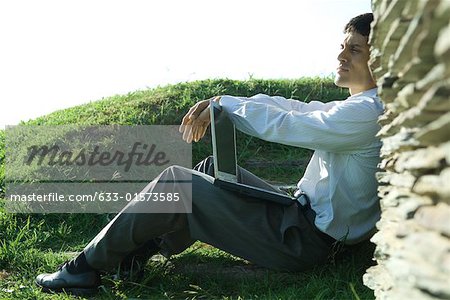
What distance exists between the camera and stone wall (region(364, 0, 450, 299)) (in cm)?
127

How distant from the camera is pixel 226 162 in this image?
3490 millimetres

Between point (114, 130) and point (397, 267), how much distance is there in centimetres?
501

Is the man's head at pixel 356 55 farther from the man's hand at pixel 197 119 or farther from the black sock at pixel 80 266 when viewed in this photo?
the black sock at pixel 80 266

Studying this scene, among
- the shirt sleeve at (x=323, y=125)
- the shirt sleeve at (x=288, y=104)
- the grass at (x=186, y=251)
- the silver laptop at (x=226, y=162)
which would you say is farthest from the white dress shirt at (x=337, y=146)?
the shirt sleeve at (x=288, y=104)

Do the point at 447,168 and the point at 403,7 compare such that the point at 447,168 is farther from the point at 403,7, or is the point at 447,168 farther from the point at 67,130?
the point at 67,130

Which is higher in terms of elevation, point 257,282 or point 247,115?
point 247,115

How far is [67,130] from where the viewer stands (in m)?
6.45

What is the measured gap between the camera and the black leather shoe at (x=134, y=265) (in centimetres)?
358

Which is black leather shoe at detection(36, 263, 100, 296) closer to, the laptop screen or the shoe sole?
the shoe sole

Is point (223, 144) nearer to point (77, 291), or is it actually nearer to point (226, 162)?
point (226, 162)

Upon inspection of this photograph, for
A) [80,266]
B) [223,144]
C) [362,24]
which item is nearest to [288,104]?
[223,144]

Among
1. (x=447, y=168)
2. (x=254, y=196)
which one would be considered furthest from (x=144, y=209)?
(x=447, y=168)

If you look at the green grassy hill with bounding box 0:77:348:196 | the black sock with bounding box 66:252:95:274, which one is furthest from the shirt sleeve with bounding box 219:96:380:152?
the green grassy hill with bounding box 0:77:348:196

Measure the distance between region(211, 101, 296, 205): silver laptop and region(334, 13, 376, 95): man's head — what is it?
2.29ft
